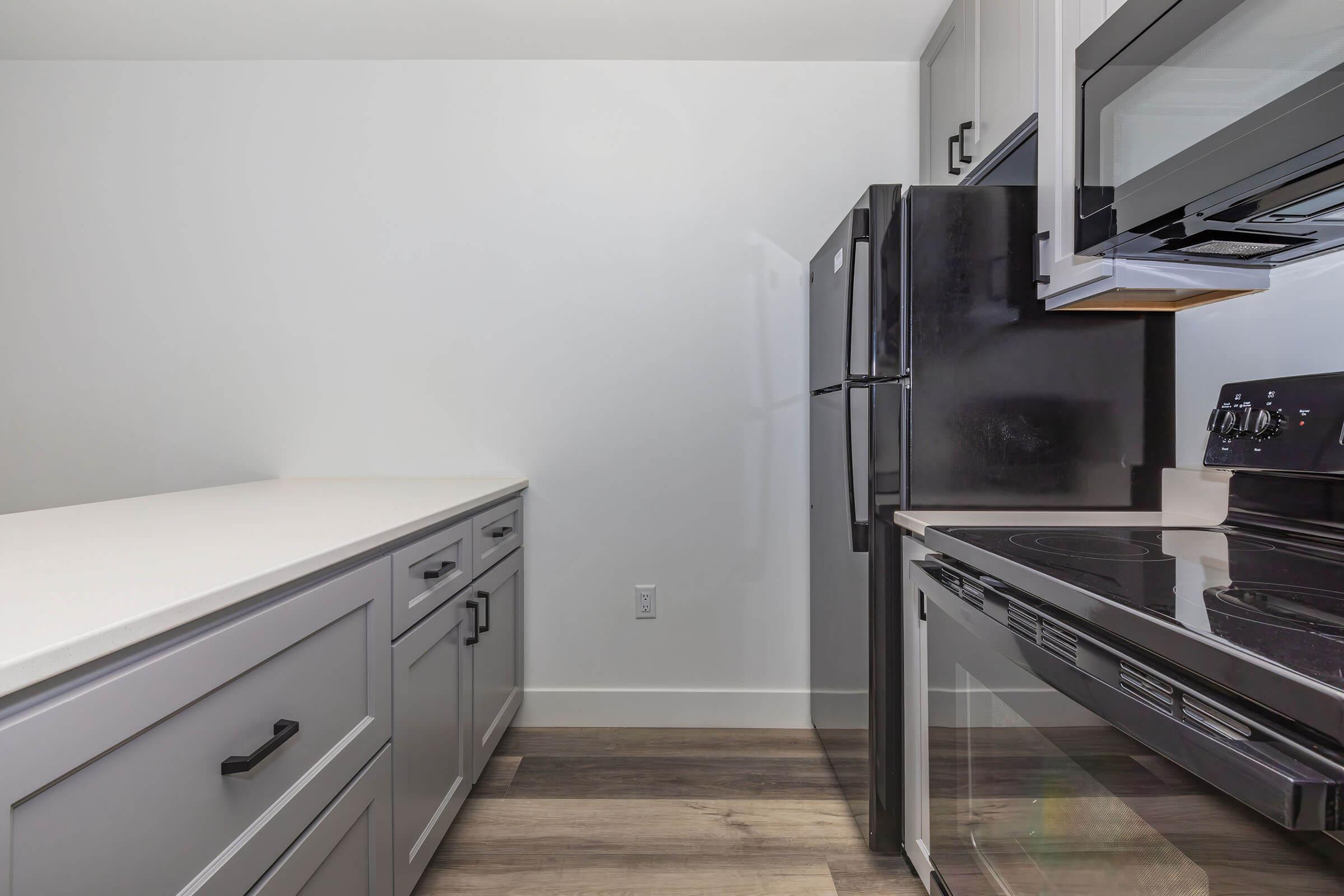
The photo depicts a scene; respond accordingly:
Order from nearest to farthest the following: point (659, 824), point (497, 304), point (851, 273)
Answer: point (851, 273), point (659, 824), point (497, 304)

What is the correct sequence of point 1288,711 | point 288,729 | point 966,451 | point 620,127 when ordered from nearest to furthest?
point 1288,711
point 288,729
point 966,451
point 620,127

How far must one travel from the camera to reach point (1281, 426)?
3.78ft

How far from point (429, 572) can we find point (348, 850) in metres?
0.51

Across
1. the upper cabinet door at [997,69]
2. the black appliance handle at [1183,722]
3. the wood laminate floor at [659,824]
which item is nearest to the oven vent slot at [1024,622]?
the black appliance handle at [1183,722]

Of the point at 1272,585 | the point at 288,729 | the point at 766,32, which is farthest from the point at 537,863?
the point at 766,32

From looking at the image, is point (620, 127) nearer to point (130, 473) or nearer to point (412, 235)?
point (412, 235)

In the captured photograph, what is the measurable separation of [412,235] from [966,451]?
191 centimetres

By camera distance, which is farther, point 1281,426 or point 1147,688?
point 1281,426

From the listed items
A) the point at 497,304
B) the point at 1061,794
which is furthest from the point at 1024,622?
the point at 497,304

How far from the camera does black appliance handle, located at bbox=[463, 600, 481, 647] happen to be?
65.2 inches

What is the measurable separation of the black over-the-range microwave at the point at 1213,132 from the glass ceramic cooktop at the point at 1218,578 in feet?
1.69

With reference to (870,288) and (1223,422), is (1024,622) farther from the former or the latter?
(870,288)

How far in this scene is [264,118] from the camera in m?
2.28

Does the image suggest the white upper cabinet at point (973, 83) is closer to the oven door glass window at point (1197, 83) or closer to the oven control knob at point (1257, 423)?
the oven door glass window at point (1197, 83)
